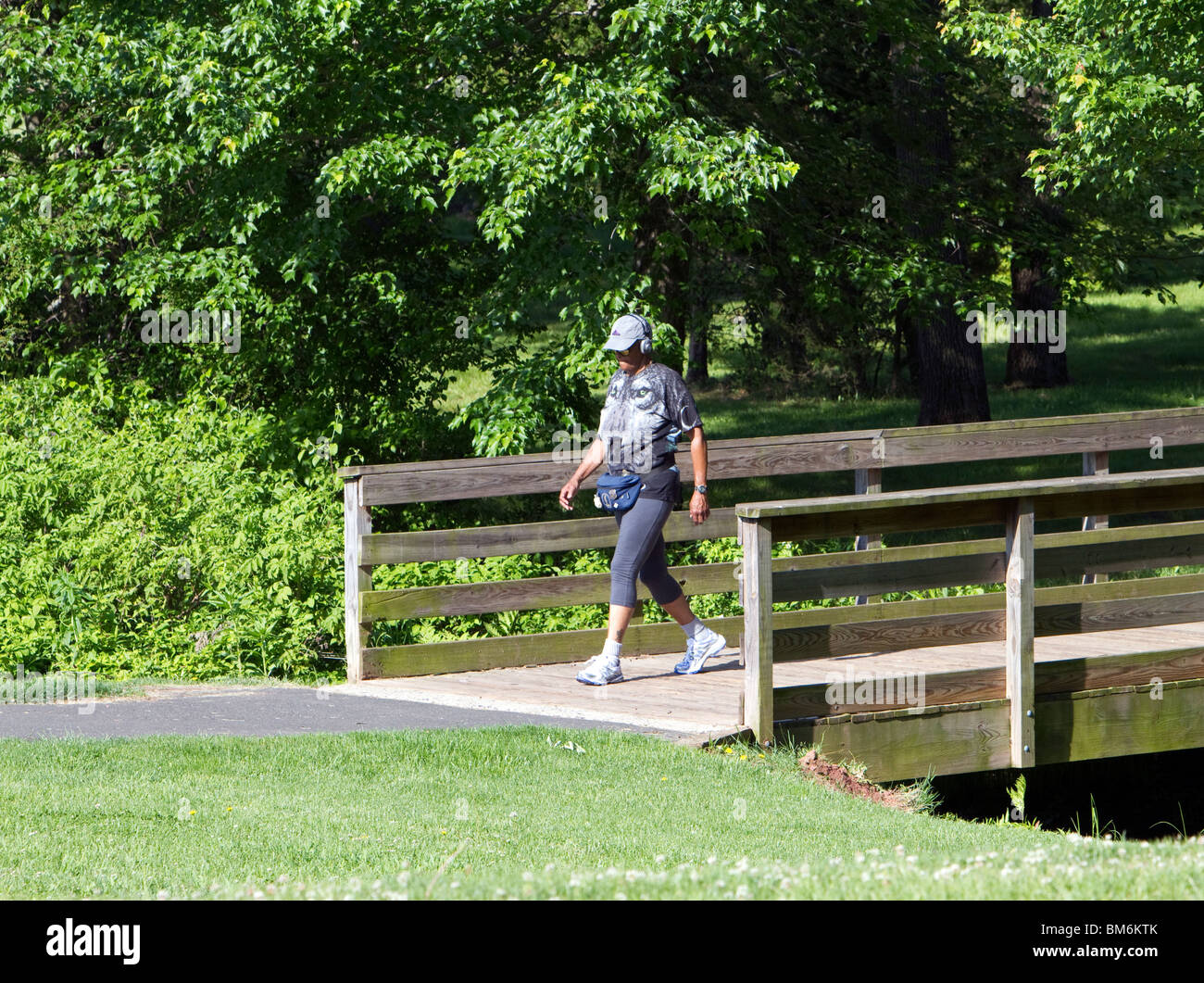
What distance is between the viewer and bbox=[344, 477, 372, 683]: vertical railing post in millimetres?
8891

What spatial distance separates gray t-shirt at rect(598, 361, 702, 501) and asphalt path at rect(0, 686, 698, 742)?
4.85 ft

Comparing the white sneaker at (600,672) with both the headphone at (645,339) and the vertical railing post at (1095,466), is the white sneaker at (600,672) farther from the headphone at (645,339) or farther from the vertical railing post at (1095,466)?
the vertical railing post at (1095,466)

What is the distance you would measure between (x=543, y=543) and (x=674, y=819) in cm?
364

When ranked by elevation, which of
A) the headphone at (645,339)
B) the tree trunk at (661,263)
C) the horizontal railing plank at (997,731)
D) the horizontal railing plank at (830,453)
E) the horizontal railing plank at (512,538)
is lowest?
the horizontal railing plank at (997,731)

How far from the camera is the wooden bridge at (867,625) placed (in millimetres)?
7312

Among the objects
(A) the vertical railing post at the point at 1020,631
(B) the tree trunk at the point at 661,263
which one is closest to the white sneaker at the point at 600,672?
(A) the vertical railing post at the point at 1020,631

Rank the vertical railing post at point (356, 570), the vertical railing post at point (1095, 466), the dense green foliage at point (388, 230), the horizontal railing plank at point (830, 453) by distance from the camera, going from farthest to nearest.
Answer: the dense green foliage at point (388, 230) → the vertical railing post at point (1095, 466) → the horizontal railing plank at point (830, 453) → the vertical railing post at point (356, 570)

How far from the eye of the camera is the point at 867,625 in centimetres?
739

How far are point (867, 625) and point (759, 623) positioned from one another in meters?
0.65

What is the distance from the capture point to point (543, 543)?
9445 mm

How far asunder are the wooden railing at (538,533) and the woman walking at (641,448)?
100 centimetres

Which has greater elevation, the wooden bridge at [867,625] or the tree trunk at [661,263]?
the tree trunk at [661,263]

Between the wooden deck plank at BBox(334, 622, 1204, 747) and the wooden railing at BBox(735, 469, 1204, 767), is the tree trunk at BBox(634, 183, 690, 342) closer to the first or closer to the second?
the wooden deck plank at BBox(334, 622, 1204, 747)

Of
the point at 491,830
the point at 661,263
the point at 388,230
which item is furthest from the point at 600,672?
the point at 388,230
